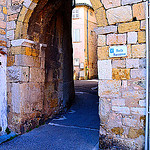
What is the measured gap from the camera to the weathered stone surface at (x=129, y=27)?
251 centimetres

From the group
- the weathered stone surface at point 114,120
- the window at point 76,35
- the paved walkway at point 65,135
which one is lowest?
the paved walkway at point 65,135

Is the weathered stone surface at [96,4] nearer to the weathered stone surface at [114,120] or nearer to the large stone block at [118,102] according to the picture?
the large stone block at [118,102]

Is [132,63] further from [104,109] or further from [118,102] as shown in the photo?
[104,109]

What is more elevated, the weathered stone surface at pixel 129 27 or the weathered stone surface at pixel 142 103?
the weathered stone surface at pixel 129 27

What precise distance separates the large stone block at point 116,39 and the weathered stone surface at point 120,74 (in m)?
0.42

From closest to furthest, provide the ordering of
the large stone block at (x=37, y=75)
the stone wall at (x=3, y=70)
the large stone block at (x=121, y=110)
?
the large stone block at (x=121, y=110) → the stone wall at (x=3, y=70) → the large stone block at (x=37, y=75)

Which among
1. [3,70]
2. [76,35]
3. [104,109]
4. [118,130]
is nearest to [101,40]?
[104,109]

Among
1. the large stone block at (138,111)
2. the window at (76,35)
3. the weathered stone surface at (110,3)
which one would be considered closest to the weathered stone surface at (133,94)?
the large stone block at (138,111)

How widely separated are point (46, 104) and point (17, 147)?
60.0 inches

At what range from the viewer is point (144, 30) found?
2473 mm

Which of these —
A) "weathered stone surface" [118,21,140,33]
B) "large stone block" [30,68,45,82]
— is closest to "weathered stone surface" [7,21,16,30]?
"large stone block" [30,68,45,82]

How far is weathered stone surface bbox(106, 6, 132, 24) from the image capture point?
2.55m

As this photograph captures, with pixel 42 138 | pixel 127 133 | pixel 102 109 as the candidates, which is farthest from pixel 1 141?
pixel 127 133

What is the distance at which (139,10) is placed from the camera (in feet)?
8.14
